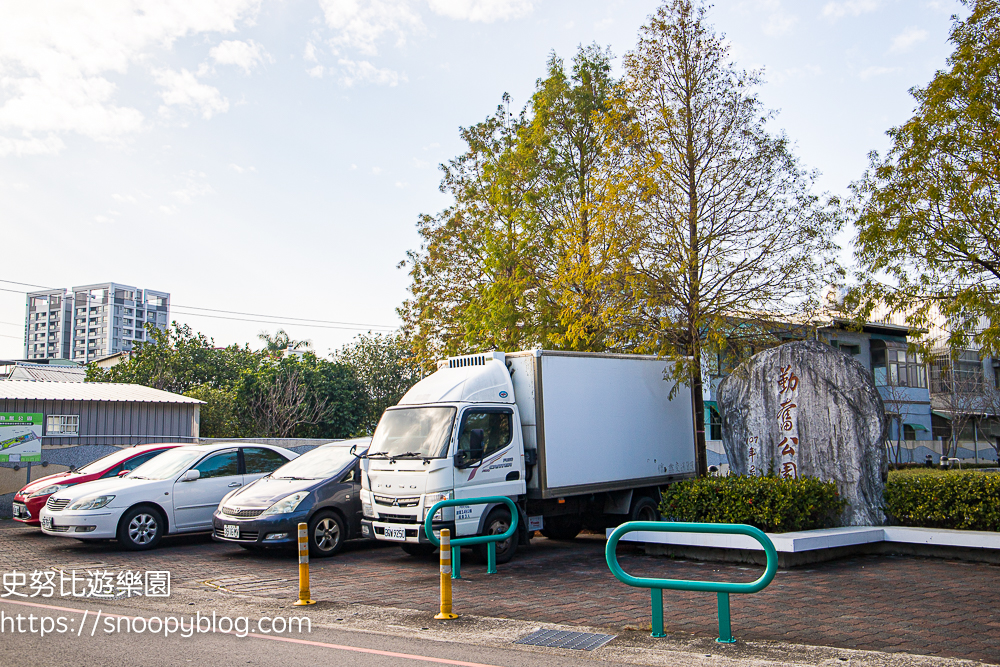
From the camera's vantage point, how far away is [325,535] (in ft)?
38.9

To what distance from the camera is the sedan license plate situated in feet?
35.2

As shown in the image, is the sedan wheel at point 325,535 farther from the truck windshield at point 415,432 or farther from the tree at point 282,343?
the tree at point 282,343

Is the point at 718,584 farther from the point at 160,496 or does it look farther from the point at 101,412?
the point at 101,412

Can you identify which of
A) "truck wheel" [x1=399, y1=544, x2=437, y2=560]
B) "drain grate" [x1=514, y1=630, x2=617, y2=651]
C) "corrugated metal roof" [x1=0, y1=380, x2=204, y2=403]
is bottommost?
"truck wheel" [x1=399, y1=544, x2=437, y2=560]

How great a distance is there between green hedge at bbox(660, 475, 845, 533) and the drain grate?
4.93 metres

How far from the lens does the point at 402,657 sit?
6.06 meters

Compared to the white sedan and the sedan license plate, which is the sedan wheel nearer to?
the sedan license plate

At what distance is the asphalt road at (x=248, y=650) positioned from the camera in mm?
5883

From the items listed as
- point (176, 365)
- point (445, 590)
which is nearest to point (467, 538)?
point (445, 590)

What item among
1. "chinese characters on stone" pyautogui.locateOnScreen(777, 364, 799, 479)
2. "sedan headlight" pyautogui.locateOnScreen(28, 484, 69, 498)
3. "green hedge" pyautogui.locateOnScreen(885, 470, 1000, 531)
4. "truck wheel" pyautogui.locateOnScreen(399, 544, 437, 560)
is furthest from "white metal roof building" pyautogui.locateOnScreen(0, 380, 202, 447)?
"green hedge" pyautogui.locateOnScreen(885, 470, 1000, 531)

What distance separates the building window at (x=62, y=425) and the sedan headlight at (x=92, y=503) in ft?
30.2

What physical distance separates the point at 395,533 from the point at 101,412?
1398 centimetres

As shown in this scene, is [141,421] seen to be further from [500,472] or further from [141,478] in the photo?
[500,472]

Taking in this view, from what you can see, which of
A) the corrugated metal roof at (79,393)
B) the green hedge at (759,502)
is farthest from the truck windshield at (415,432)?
the corrugated metal roof at (79,393)
